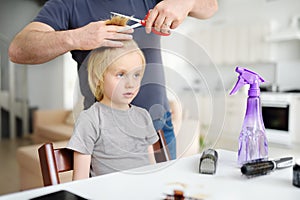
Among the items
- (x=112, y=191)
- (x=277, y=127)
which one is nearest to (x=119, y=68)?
(x=112, y=191)

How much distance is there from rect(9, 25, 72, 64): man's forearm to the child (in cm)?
8

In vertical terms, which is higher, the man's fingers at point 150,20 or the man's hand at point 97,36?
the man's fingers at point 150,20

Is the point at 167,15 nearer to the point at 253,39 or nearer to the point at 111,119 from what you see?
the point at 111,119

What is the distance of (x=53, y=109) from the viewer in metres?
3.14

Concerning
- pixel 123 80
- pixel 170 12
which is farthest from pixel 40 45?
pixel 170 12

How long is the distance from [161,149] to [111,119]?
15cm

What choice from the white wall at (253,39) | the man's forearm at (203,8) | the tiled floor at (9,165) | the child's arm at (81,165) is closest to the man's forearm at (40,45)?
the child's arm at (81,165)

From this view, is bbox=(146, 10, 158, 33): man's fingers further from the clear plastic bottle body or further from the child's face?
the clear plastic bottle body

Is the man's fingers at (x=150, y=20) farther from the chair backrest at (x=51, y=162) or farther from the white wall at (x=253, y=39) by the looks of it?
the white wall at (x=253, y=39)

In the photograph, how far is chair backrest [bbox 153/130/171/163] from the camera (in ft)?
2.65

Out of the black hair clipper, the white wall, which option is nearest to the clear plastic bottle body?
the black hair clipper

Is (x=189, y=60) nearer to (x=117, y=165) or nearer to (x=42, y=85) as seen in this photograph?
(x=117, y=165)

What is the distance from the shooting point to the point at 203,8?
975mm

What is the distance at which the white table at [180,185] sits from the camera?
604 mm
